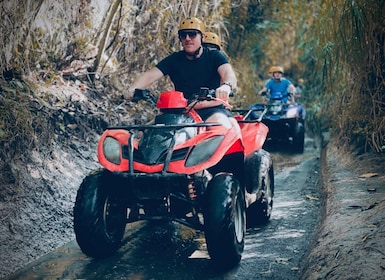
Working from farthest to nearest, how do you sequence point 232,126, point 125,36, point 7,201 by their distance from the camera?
1. point 125,36
2. point 7,201
3. point 232,126

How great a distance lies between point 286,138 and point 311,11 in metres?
4.50

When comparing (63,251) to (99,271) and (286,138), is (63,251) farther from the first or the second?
(286,138)

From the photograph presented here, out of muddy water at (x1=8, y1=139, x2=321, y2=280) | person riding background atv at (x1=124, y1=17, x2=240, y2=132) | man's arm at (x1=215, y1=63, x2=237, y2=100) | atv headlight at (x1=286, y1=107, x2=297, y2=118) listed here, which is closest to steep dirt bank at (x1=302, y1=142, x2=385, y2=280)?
muddy water at (x1=8, y1=139, x2=321, y2=280)

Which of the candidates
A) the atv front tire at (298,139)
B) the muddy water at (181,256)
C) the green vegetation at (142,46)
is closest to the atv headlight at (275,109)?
the atv front tire at (298,139)

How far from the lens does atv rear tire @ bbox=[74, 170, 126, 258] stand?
3.89 meters

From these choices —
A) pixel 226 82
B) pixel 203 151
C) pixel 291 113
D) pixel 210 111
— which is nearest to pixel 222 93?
pixel 226 82

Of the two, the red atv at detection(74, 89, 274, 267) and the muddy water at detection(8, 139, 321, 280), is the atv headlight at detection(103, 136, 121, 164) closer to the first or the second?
the red atv at detection(74, 89, 274, 267)

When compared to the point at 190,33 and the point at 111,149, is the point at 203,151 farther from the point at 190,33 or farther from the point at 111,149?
the point at 190,33

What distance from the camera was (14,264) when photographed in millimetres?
4051

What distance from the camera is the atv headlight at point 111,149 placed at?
13.1 ft

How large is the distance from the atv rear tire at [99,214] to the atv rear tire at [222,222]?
74cm

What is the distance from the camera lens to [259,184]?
15.4ft

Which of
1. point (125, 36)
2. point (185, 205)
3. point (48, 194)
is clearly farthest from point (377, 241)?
point (125, 36)

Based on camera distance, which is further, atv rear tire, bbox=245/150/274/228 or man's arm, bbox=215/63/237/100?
atv rear tire, bbox=245/150/274/228
